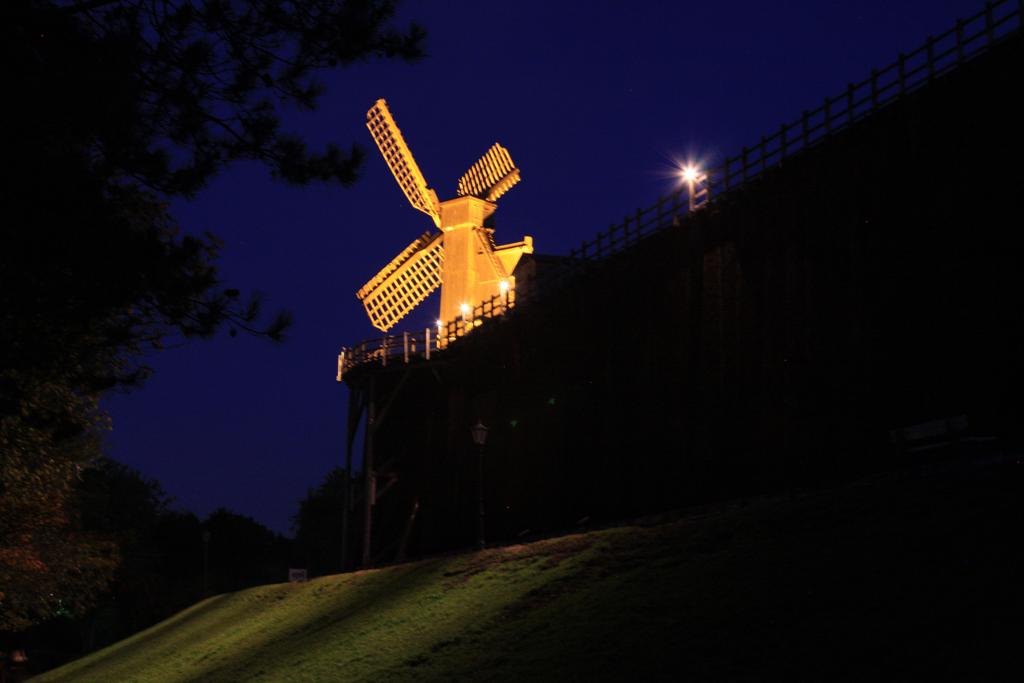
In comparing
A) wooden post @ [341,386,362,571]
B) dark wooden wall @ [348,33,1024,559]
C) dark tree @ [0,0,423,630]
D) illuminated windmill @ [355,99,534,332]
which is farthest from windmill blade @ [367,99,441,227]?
dark tree @ [0,0,423,630]

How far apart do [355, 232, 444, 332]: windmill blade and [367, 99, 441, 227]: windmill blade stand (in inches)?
56.0

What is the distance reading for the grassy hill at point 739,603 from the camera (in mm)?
11578

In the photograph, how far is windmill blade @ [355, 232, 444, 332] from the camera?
5128cm

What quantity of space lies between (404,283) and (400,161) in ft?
20.8

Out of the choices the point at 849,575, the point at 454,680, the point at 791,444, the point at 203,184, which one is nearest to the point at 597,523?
the point at 791,444

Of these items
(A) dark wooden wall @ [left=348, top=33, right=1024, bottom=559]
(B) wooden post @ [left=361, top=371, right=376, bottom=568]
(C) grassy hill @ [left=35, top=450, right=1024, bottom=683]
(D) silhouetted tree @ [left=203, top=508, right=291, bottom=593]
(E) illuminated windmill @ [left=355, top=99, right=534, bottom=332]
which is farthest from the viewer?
(D) silhouetted tree @ [left=203, top=508, right=291, bottom=593]

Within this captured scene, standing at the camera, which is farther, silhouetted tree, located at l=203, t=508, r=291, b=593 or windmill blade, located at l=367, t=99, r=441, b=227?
silhouetted tree, located at l=203, t=508, r=291, b=593

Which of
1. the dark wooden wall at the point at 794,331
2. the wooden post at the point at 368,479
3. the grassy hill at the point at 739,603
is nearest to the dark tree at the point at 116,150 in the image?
the grassy hill at the point at 739,603

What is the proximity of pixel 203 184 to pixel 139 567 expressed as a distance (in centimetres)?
6241

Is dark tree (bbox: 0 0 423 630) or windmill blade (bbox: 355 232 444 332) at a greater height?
windmill blade (bbox: 355 232 444 332)

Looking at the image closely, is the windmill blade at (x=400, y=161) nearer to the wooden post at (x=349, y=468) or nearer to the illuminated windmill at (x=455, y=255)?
the illuminated windmill at (x=455, y=255)

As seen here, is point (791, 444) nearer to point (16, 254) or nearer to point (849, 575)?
point (849, 575)

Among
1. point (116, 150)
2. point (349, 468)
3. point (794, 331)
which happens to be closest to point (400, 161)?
point (349, 468)

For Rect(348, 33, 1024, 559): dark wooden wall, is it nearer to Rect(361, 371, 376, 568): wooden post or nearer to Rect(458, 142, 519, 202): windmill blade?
Rect(361, 371, 376, 568): wooden post
